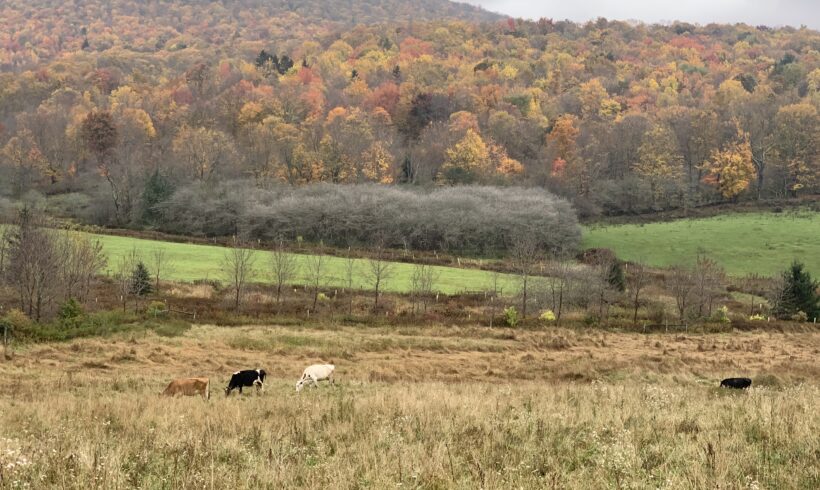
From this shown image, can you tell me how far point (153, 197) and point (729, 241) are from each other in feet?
243

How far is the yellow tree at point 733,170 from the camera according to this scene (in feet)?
295

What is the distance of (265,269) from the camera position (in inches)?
2189

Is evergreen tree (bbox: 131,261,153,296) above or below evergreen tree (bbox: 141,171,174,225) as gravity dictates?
below

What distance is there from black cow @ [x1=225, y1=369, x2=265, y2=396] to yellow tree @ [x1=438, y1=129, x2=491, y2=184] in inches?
2990

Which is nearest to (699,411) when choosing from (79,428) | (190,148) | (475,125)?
(79,428)

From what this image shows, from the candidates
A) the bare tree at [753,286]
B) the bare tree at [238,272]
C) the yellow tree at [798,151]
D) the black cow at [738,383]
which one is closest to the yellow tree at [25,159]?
the bare tree at [238,272]

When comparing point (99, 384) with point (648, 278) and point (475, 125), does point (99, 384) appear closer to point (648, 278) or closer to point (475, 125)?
point (648, 278)

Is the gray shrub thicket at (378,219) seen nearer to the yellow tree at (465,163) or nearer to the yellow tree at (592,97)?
the yellow tree at (465,163)

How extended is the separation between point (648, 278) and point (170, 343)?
4714cm

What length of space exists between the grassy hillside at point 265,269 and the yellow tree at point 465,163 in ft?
116

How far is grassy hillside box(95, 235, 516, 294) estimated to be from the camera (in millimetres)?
52844

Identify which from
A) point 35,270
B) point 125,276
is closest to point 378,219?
point 125,276

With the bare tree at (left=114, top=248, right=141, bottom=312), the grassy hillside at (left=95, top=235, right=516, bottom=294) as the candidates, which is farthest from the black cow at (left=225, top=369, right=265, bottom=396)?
the grassy hillside at (left=95, top=235, right=516, bottom=294)

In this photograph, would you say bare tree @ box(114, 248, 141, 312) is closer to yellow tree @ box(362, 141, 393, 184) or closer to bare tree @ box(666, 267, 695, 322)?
bare tree @ box(666, 267, 695, 322)
